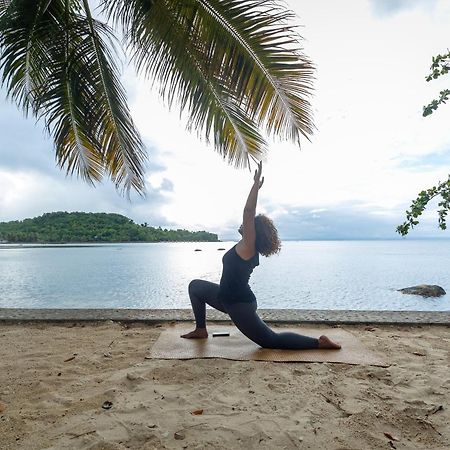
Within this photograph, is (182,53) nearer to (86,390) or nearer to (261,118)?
(261,118)

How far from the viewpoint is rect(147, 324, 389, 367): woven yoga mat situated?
372cm

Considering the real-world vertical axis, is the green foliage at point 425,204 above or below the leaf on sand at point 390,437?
above

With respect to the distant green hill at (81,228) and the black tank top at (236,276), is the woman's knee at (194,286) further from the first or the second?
the distant green hill at (81,228)

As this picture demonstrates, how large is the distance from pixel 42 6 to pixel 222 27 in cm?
253

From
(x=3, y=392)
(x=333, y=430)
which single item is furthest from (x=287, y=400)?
(x=3, y=392)

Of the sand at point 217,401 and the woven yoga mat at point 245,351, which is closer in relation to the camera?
the sand at point 217,401

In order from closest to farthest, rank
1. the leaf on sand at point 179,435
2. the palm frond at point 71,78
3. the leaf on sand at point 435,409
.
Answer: the leaf on sand at point 179,435, the leaf on sand at point 435,409, the palm frond at point 71,78

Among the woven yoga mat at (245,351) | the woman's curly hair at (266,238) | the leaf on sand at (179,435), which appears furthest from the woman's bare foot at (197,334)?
the leaf on sand at (179,435)

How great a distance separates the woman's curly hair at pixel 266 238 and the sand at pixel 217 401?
3.52 ft

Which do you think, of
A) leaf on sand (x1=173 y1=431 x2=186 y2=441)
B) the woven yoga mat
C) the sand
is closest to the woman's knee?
the woven yoga mat

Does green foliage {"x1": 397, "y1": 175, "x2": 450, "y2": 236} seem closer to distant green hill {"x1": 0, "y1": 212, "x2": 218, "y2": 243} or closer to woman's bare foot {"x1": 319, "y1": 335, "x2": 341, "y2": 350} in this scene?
woman's bare foot {"x1": 319, "y1": 335, "x2": 341, "y2": 350}

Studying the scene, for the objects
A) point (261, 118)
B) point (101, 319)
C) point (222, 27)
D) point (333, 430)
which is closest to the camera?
point (333, 430)

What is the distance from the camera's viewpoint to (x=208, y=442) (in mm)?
2314

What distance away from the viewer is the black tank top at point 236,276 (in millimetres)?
3973
